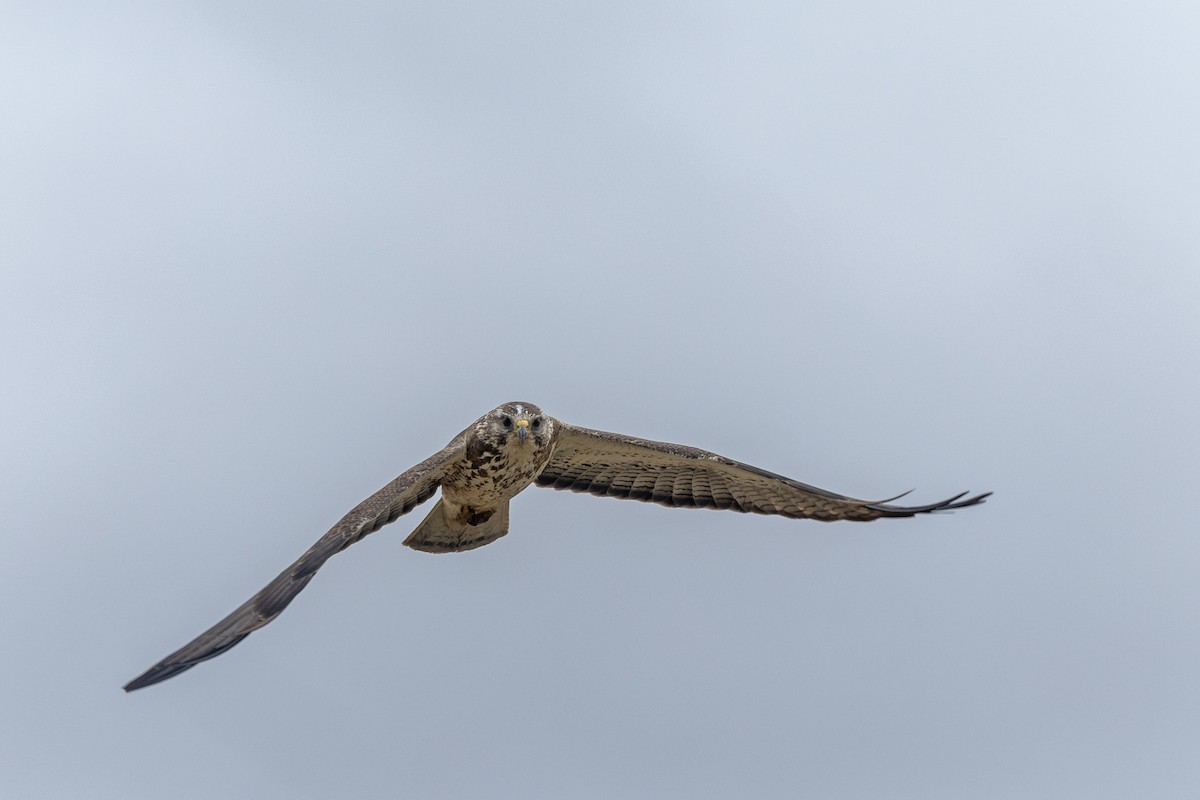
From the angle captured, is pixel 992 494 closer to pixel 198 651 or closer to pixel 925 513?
pixel 925 513

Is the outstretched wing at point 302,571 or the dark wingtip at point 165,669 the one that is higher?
the outstretched wing at point 302,571

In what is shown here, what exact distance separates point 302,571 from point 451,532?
3.89 m

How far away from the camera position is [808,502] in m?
18.2

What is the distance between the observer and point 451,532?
17031 mm

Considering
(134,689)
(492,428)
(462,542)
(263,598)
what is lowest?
(134,689)

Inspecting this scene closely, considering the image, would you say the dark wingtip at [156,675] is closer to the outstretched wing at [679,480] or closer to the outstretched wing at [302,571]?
the outstretched wing at [302,571]

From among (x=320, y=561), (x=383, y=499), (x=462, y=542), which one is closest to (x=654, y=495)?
(x=462, y=542)

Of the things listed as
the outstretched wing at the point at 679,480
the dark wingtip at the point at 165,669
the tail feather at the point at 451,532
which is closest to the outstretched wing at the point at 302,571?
the dark wingtip at the point at 165,669

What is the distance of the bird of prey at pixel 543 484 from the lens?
620 inches

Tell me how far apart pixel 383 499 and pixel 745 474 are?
4764 mm

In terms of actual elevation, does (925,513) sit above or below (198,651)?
above

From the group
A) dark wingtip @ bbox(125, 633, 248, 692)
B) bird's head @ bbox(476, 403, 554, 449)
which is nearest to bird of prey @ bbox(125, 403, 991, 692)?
bird's head @ bbox(476, 403, 554, 449)

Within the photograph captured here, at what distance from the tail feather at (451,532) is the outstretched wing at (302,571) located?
72cm

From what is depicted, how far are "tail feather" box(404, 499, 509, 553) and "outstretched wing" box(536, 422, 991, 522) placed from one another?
1170 millimetres
